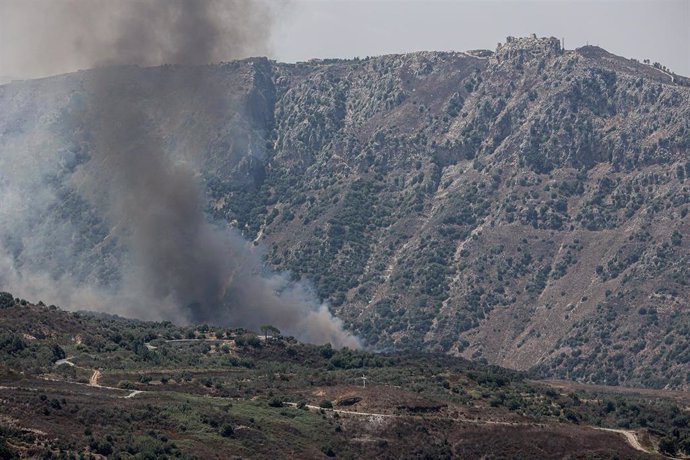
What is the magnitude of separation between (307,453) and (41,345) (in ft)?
140

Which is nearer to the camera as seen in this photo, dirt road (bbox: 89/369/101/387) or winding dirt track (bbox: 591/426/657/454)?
winding dirt track (bbox: 591/426/657/454)

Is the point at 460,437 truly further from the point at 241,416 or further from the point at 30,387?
the point at 30,387

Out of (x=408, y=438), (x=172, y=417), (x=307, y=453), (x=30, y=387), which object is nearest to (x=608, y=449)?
(x=408, y=438)

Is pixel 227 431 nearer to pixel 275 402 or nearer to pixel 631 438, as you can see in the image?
pixel 275 402

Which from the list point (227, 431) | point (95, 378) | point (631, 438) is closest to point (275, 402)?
point (227, 431)

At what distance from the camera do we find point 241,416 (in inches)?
6516

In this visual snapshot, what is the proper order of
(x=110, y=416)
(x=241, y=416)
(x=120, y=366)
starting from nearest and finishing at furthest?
(x=110, y=416)
(x=241, y=416)
(x=120, y=366)

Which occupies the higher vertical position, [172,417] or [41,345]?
[41,345]

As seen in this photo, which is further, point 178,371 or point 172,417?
point 178,371

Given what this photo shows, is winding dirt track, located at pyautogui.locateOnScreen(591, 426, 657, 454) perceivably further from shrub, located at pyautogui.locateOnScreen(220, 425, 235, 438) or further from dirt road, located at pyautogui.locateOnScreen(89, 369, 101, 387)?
dirt road, located at pyautogui.locateOnScreen(89, 369, 101, 387)

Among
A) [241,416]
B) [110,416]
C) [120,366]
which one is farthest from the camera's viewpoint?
[120,366]

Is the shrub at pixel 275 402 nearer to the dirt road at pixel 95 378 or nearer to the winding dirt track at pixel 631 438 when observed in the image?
the dirt road at pixel 95 378

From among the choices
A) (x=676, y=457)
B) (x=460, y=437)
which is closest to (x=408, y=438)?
(x=460, y=437)

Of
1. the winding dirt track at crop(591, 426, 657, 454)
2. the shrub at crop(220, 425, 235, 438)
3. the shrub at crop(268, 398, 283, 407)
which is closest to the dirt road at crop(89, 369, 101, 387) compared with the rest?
the shrub at crop(268, 398, 283, 407)
